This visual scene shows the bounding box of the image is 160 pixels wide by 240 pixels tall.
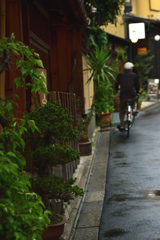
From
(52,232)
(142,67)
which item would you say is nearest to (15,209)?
(52,232)

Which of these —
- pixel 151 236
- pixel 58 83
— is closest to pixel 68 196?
pixel 151 236

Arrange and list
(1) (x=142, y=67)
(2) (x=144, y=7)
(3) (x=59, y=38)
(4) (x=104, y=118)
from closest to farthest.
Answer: (3) (x=59, y=38) < (4) (x=104, y=118) < (1) (x=142, y=67) < (2) (x=144, y=7)

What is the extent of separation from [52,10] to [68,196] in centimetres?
690

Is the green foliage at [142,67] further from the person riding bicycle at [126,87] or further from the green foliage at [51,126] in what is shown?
the green foliage at [51,126]

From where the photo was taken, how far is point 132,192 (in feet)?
21.8

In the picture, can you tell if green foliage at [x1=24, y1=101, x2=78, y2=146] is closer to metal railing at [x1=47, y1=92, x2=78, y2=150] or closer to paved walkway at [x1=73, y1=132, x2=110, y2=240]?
paved walkway at [x1=73, y1=132, x2=110, y2=240]

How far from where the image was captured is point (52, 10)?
1025cm

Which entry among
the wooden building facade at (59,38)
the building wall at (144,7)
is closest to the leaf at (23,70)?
the wooden building facade at (59,38)

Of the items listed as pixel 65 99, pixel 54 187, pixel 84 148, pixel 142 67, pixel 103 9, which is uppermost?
pixel 103 9

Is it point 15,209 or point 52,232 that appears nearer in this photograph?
point 15,209

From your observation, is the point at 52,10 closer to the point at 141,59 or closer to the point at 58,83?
the point at 58,83

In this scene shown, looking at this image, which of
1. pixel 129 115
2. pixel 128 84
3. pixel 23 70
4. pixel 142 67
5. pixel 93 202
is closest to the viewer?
pixel 23 70

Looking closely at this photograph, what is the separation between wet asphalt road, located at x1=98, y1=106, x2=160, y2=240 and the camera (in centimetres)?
494

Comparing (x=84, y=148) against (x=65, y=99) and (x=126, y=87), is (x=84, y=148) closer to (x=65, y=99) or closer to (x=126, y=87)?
(x=65, y=99)
